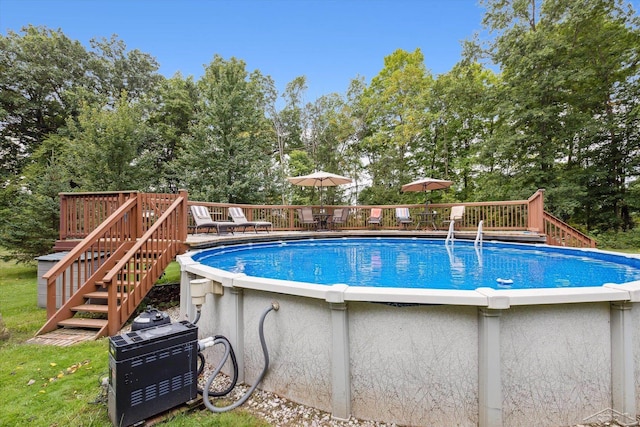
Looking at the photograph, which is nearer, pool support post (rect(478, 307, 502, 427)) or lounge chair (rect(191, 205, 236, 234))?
pool support post (rect(478, 307, 502, 427))

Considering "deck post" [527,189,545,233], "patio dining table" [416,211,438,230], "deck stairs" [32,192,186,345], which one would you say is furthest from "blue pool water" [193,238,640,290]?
"patio dining table" [416,211,438,230]

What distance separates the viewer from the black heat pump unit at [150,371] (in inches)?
74.5

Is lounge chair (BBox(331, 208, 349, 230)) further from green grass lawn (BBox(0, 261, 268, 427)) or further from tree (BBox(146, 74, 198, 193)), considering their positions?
tree (BBox(146, 74, 198, 193))

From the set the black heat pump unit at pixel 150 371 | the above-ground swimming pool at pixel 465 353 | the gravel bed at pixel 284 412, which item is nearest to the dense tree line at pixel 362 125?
the black heat pump unit at pixel 150 371

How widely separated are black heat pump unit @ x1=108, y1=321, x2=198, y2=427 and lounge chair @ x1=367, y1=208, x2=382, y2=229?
30.2 feet

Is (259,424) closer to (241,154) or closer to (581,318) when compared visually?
(581,318)

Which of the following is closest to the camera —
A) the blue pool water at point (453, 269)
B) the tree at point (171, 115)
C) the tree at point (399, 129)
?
the blue pool water at point (453, 269)

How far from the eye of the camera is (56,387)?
2.57 m

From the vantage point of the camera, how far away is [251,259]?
5.54 metres

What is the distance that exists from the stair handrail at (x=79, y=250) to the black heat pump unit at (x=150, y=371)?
104 inches

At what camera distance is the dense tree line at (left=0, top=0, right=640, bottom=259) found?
11492 mm

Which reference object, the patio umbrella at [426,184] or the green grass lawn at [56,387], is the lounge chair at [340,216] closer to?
the patio umbrella at [426,184]

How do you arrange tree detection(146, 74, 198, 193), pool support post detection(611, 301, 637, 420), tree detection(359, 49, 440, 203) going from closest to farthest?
pool support post detection(611, 301, 637, 420) → tree detection(359, 49, 440, 203) → tree detection(146, 74, 198, 193)

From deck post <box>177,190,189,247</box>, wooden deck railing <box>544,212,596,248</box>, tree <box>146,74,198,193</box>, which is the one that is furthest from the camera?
tree <box>146,74,198,193</box>
